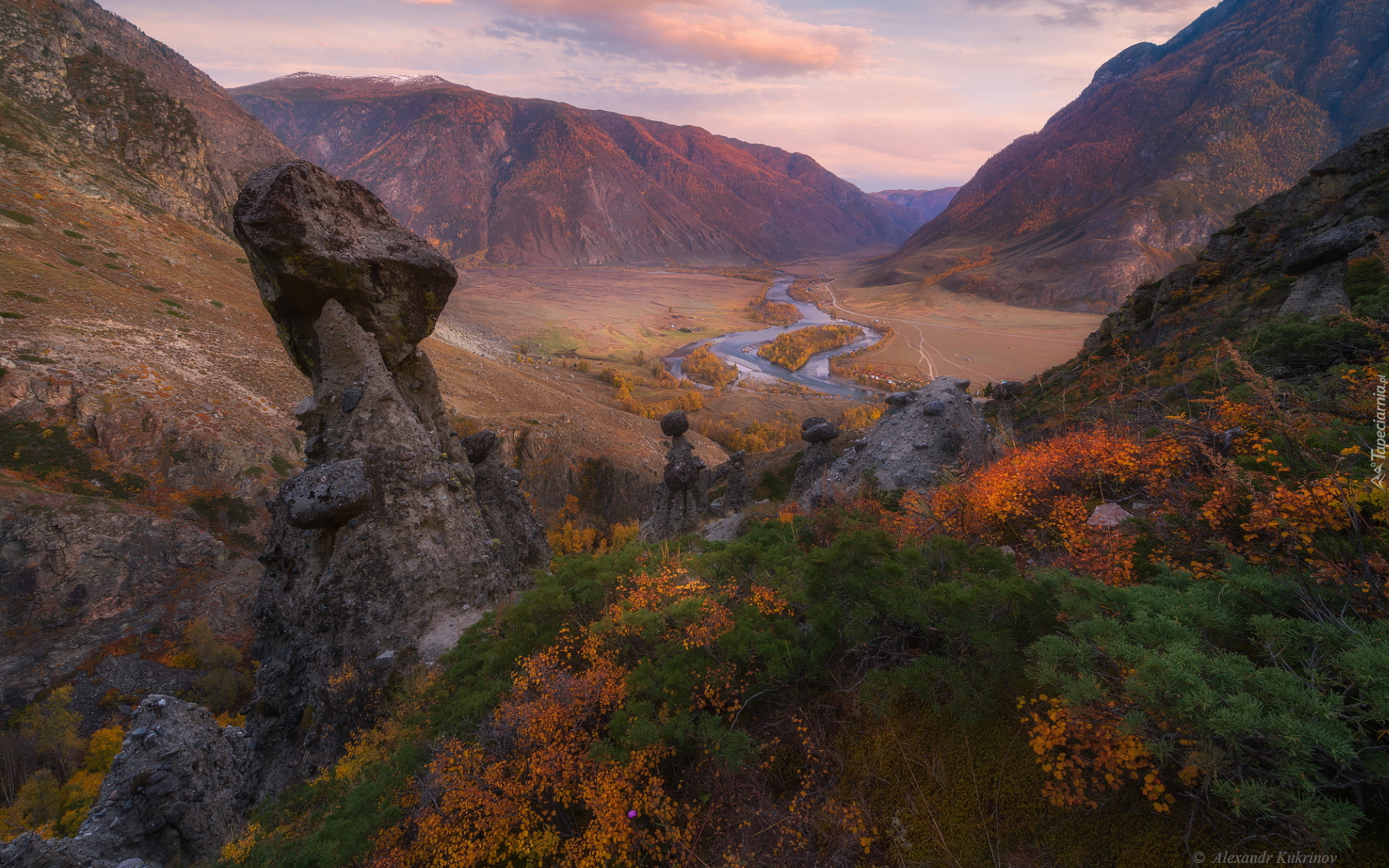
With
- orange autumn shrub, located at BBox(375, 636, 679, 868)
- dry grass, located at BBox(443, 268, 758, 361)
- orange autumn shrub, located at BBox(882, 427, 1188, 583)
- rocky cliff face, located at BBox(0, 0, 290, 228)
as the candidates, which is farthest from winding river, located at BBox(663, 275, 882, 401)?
orange autumn shrub, located at BBox(375, 636, 679, 868)

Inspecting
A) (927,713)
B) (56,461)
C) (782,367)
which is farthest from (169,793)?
(782,367)

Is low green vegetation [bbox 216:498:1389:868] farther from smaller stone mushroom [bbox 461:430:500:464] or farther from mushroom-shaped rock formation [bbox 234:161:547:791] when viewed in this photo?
smaller stone mushroom [bbox 461:430:500:464]

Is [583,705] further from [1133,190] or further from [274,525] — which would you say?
[1133,190]

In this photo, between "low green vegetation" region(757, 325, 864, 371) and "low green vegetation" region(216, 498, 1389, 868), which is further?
"low green vegetation" region(757, 325, 864, 371)

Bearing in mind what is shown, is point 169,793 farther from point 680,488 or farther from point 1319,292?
point 1319,292

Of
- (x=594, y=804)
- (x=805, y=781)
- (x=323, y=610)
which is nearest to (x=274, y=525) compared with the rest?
(x=323, y=610)
